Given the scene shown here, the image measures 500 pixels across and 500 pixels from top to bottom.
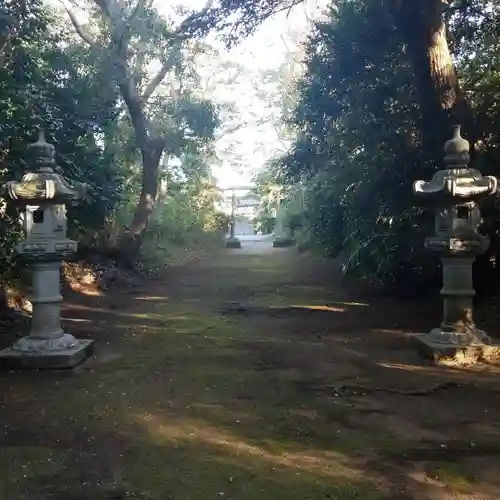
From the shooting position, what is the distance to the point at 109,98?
428 inches

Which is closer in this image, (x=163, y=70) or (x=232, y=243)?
(x=163, y=70)

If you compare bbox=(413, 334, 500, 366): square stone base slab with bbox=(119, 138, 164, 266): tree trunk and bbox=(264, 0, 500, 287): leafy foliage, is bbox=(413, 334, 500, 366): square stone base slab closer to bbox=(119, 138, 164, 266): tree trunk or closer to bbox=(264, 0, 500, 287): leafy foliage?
bbox=(264, 0, 500, 287): leafy foliage

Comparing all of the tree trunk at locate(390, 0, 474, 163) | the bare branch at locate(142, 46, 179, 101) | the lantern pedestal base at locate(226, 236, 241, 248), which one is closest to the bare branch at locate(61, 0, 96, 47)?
the bare branch at locate(142, 46, 179, 101)

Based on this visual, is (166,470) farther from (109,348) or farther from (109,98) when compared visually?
(109,98)

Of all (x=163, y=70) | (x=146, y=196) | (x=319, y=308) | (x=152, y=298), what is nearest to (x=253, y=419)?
(x=319, y=308)

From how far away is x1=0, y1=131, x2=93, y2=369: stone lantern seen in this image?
207 inches

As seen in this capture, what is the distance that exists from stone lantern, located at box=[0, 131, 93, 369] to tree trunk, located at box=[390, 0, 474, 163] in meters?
4.47

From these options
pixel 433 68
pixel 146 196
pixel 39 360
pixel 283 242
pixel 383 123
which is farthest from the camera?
pixel 283 242

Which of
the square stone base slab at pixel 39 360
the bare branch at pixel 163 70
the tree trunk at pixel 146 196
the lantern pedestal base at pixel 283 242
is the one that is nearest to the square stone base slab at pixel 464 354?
the square stone base slab at pixel 39 360

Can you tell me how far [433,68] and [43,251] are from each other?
5.03 m

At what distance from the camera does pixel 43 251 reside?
5.27 metres

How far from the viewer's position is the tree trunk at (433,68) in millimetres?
7086

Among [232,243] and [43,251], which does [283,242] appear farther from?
[43,251]

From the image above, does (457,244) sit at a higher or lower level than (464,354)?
higher
